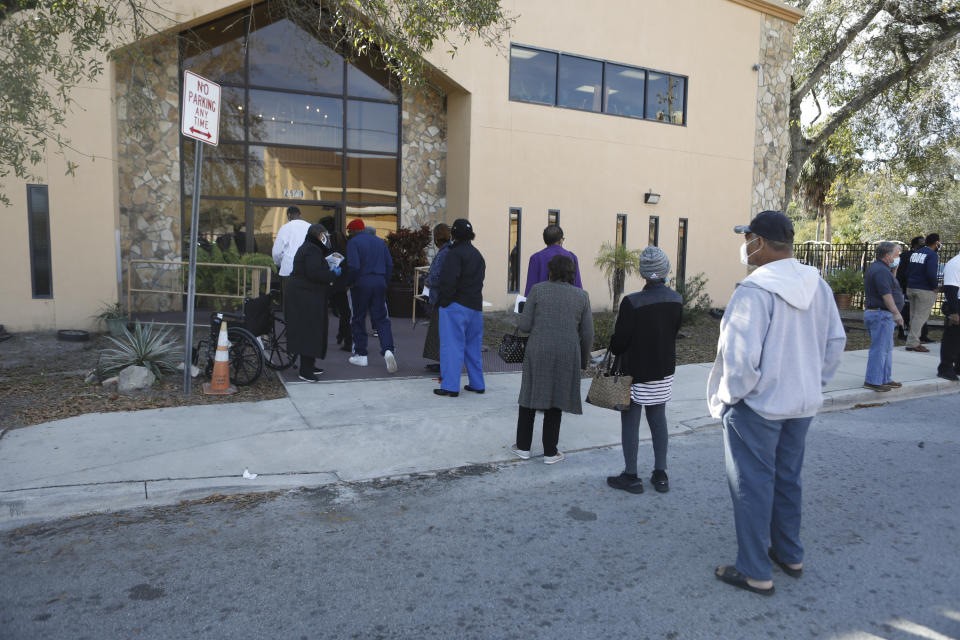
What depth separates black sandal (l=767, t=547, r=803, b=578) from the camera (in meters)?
3.64

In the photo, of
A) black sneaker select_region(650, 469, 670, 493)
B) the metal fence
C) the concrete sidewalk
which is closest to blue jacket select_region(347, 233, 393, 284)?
the concrete sidewalk

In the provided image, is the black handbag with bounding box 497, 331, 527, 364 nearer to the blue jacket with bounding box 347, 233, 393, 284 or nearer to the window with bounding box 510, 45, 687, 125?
the blue jacket with bounding box 347, 233, 393, 284

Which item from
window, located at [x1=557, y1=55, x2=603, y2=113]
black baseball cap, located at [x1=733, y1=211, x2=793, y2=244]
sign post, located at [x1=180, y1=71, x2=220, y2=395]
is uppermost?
window, located at [x1=557, y1=55, x2=603, y2=113]

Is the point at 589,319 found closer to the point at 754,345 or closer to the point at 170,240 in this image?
the point at 754,345

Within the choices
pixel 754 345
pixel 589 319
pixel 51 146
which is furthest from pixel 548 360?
pixel 51 146

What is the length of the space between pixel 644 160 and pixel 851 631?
14.3m

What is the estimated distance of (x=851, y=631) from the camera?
313cm

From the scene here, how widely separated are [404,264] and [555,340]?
8721mm

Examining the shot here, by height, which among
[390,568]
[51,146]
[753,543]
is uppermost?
[51,146]

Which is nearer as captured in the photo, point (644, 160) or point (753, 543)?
point (753, 543)

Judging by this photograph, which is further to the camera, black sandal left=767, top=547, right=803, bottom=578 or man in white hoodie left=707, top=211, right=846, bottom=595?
black sandal left=767, top=547, right=803, bottom=578

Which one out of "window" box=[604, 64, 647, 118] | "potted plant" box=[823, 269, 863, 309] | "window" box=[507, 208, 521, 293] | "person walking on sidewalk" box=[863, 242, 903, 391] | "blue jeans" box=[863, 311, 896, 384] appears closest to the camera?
"person walking on sidewalk" box=[863, 242, 903, 391]

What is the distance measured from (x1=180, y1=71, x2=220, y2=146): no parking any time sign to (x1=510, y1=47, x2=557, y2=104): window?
894cm

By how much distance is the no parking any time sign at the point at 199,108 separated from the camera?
6.28 m
